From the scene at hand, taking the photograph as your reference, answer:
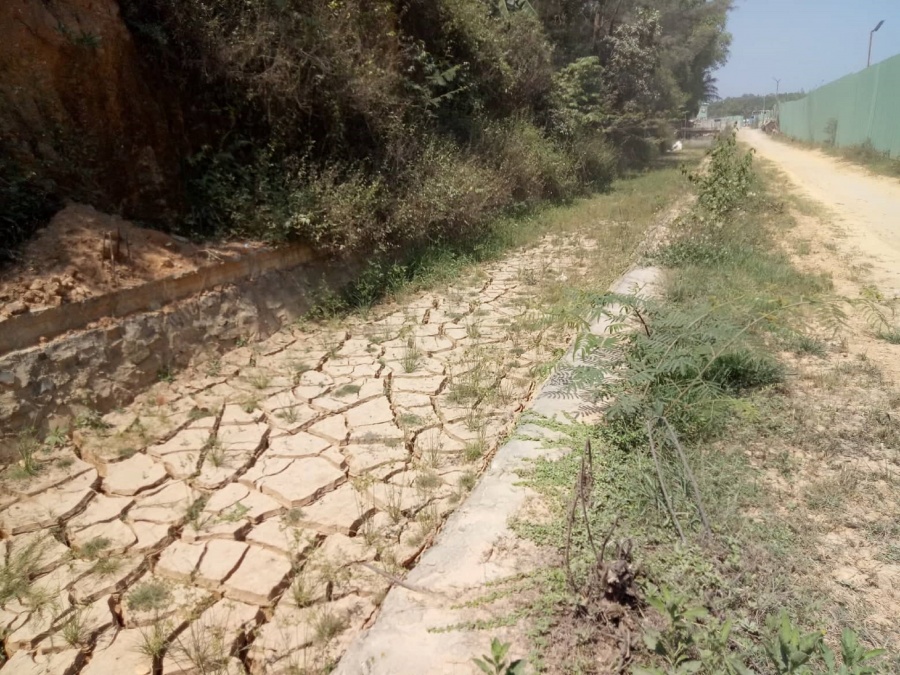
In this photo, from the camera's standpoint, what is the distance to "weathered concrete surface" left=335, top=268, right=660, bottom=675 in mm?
1760

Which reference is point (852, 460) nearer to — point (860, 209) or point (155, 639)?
point (155, 639)

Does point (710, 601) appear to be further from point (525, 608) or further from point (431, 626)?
point (431, 626)

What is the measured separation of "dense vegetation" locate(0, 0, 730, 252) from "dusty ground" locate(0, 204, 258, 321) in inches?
9.7

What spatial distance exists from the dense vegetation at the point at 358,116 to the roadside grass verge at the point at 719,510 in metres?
2.96

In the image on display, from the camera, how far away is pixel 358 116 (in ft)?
19.6

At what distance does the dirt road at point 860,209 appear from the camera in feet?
20.6

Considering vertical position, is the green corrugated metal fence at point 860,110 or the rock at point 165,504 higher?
the green corrugated metal fence at point 860,110

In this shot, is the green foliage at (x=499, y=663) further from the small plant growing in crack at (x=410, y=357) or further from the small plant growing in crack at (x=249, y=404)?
the small plant growing in crack at (x=410, y=357)

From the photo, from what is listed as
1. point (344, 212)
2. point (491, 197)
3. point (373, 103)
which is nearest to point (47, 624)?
point (344, 212)

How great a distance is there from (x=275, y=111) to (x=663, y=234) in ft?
15.5

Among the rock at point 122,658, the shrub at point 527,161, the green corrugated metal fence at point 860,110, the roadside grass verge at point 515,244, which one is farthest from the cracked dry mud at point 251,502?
the green corrugated metal fence at point 860,110

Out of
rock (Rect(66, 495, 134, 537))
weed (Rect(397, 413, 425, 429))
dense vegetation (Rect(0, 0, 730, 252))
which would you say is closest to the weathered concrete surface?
weed (Rect(397, 413, 425, 429))

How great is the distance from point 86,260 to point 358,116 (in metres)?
3.22

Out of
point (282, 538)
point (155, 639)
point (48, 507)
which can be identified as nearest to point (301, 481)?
point (282, 538)
